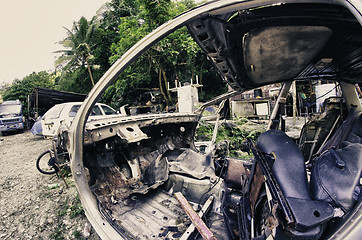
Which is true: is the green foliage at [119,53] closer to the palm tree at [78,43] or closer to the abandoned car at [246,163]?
the palm tree at [78,43]

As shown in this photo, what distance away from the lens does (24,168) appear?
4.74 meters

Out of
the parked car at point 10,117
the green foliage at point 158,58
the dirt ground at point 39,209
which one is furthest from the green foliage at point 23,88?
the dirt ground at point 39,209

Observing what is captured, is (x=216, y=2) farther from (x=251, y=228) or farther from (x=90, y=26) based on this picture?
(x=90, y=26)

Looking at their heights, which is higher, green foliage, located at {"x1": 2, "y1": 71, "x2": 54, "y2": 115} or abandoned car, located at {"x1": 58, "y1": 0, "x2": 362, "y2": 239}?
green foliage, located at {"x1": 2, "y1": 71, "x2": 54, "y2": 115}

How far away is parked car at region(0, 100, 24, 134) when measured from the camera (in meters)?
11.2

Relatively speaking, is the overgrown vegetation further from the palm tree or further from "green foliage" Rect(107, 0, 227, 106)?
the palm tree

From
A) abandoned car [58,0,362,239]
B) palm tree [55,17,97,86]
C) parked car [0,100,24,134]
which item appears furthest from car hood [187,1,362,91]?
palm tree [55,17,97,86]

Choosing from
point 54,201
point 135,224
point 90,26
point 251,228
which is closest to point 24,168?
point 54,201

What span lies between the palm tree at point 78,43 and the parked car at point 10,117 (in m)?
5.70

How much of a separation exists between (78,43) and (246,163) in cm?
1974

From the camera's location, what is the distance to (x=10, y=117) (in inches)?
448

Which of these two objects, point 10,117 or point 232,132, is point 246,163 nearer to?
point 232,132

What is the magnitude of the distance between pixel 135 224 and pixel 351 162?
6.18ft

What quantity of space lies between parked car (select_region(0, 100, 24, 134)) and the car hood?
15368mm
